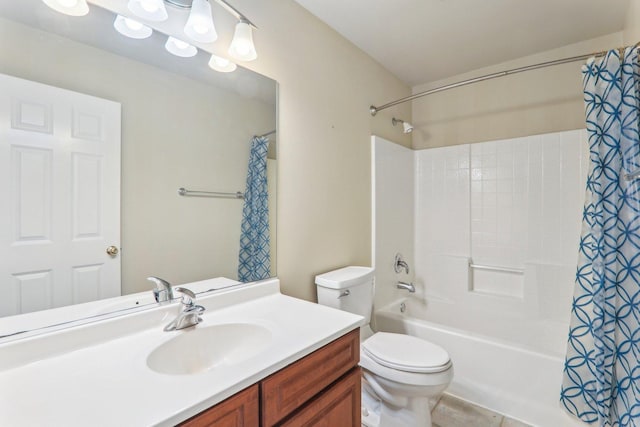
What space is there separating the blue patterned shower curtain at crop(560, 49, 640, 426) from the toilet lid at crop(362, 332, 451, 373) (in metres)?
0.62

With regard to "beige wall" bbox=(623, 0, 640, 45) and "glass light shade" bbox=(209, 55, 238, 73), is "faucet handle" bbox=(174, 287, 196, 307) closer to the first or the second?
"glass light shade" bbox=(209, 55, 238, 73)

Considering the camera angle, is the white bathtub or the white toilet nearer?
the white toilet

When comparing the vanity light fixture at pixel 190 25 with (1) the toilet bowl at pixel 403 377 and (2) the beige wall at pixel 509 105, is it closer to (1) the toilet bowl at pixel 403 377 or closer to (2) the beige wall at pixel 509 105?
(1) the toilet bowl at pixel 403 377

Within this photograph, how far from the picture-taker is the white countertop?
62 cm

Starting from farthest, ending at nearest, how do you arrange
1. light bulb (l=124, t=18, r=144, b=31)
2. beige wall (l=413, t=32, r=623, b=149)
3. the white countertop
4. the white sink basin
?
beige wall (l=413, t=32, r=623, b=149) < light bulb (l=124, t=18, r=144, b=31) < the white sink basin < the white countertop

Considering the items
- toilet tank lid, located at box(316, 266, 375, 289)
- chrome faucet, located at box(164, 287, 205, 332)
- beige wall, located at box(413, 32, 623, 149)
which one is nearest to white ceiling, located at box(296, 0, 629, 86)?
beige wall, located at box(413, 32, 623, 149)

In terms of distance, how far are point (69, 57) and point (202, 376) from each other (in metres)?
1.04

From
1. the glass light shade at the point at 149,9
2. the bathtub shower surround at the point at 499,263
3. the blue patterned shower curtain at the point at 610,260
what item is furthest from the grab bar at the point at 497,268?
the glass light shade at the point at 149,9

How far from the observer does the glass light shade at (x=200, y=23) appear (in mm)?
1202

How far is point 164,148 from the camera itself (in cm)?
118

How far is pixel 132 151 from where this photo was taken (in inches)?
42.9

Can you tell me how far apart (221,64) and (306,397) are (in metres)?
1.37

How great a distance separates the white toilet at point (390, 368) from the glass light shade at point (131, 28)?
1.34 meters

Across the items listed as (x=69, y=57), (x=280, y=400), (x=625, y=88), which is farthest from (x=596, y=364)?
(x=69, y=57)
